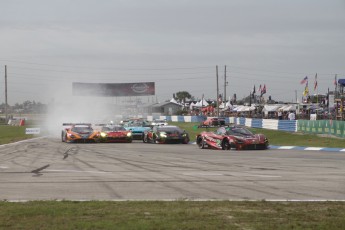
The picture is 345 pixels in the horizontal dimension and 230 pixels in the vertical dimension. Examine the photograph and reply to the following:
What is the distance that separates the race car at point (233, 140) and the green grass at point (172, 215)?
14889mm

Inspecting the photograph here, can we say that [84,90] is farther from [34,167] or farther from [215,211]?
[215,211]

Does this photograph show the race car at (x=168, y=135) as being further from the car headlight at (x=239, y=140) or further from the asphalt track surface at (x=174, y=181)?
the asphalt track surface at (x=174, y=181)

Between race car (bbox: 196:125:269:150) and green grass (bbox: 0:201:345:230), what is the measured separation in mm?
14889

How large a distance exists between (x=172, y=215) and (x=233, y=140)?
16221 mm

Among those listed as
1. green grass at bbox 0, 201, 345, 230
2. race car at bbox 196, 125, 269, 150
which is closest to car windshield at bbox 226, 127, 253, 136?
race car at bbox 196, 125, 269, 150

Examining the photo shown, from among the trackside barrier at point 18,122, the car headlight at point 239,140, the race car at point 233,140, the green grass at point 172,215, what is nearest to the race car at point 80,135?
the race car at point 233,140

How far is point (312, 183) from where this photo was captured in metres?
10.2

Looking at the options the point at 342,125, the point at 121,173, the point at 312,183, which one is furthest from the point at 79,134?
the point at 312,183

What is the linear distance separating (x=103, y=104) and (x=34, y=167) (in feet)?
225

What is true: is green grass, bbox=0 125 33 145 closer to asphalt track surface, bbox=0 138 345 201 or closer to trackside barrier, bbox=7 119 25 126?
asphalt track surface, bbox=0 138 345 201

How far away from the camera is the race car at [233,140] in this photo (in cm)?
2244

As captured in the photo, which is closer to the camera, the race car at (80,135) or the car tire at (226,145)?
the car tire at (226,145)

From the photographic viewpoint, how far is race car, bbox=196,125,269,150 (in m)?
22.4

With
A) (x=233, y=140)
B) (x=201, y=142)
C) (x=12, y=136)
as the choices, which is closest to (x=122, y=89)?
(x=12, y=136)
